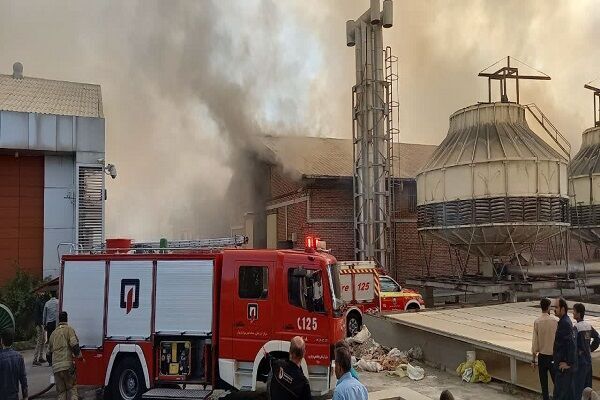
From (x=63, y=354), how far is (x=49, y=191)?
8.45 m

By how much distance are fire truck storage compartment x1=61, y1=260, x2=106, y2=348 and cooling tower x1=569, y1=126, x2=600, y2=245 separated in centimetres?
1999

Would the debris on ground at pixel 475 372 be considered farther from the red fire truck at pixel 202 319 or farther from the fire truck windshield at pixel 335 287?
the fire truck windshield at pixel 335 287

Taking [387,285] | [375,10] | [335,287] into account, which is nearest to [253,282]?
[335,287]

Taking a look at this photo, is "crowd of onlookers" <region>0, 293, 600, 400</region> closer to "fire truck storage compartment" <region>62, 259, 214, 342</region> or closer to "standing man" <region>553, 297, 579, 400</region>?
"standing man" <region>553, 297, 579, 400</region>

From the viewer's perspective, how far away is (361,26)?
2122 cm

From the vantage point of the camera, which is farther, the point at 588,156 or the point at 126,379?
the point at 588,156

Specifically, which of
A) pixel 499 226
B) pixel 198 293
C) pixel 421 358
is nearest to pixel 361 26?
pixel 499 226

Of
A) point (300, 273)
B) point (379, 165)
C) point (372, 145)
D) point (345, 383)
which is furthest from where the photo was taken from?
point (372, 145)

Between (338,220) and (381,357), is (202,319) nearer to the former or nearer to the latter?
(381,357)

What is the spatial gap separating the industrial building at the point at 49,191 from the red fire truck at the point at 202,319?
669 cm

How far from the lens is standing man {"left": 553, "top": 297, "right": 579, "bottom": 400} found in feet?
23.0

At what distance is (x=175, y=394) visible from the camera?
832cm

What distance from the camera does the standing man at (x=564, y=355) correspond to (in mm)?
7016

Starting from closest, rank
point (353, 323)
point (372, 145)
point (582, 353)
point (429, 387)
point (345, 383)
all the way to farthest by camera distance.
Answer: point (345, 383) → point (582, 353) → point (429, 387) → point (353, 323) → point (372, 145)
